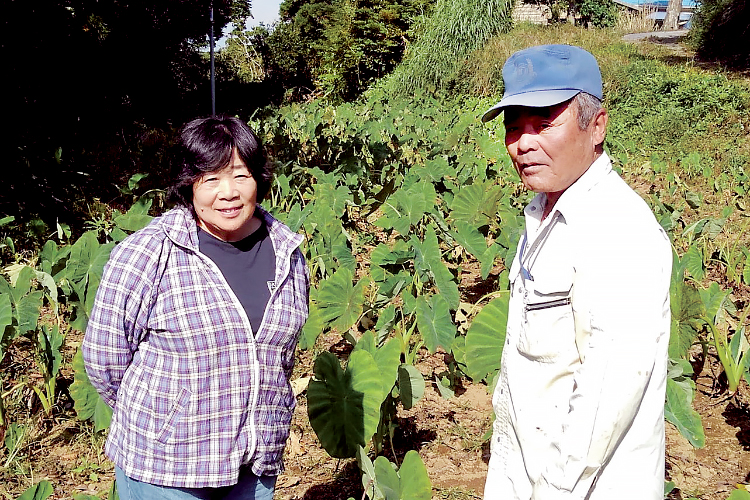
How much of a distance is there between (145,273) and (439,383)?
6.28 ft

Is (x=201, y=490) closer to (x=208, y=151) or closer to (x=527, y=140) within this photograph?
(x=208, y=151)

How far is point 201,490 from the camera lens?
1.64 metres

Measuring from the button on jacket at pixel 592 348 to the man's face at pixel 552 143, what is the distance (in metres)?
0.03

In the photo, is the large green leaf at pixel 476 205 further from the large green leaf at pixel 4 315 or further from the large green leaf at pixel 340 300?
the large green leaf at pixel 4 315

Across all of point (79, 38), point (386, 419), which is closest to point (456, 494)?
point (386, 419)

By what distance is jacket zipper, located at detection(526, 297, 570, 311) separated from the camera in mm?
1255

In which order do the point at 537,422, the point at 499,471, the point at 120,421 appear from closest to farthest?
the point at 537,422 < the point at 499,471 < the point at 120,421

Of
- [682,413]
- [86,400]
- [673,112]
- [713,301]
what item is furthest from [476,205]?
[673,112]

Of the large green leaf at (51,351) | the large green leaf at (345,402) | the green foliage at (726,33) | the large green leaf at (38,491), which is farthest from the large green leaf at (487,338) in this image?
the green foliage at (726,33)

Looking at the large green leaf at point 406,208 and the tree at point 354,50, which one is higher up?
the tree at point 354,50

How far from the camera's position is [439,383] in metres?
3.18

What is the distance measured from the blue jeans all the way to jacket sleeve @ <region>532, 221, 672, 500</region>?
834mm

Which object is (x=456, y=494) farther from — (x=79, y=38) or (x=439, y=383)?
(x=79, y=38)

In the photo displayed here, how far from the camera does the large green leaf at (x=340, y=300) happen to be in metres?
3.16
